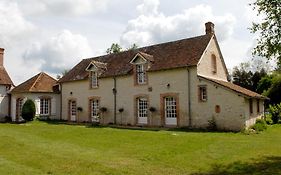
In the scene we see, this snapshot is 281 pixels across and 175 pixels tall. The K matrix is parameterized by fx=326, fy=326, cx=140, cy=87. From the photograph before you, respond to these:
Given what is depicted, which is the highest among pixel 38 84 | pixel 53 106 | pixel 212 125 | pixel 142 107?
pixel 38 84

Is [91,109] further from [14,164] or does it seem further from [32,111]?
[14,164]

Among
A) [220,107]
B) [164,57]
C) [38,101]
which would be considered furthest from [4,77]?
[220,107]

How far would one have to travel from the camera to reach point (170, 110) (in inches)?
1052

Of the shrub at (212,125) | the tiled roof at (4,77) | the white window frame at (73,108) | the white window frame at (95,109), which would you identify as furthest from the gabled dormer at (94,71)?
the shrub at (212,125)

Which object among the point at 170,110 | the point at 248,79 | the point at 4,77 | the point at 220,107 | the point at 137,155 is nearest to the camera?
the point at 137,155

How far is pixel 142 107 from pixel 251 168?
17423 millimetres

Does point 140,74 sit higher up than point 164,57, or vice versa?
point 164,57

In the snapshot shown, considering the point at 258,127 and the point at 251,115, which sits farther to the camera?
the point at 251,115

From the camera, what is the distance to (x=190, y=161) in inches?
501

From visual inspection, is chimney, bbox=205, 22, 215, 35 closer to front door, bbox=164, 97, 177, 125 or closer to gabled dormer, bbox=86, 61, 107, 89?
front door, bbox=164, 97, 177, 125

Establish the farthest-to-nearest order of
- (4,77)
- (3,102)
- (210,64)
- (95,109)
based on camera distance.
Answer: (4,77)
(3,102)
(95,109)
(210,64)

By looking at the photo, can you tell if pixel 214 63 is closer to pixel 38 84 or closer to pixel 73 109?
pixel 73 109

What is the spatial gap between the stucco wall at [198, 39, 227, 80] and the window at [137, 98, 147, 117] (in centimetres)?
573

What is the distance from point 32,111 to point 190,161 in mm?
22898
